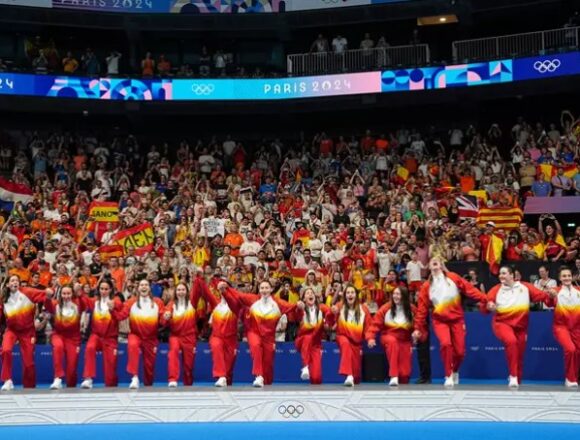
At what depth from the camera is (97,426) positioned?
14031 millimetres

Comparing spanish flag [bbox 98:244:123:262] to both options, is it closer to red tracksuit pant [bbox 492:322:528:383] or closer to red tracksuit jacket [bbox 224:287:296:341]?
red tracksuit jacket [bbox 224:287:296:341]

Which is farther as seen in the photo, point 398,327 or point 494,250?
point 494,250

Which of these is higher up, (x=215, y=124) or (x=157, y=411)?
(x=215, y=124)

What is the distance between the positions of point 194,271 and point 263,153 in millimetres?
11229

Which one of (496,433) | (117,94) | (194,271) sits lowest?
(496,433)

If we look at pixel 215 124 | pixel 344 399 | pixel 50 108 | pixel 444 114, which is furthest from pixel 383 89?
pixel 344 399

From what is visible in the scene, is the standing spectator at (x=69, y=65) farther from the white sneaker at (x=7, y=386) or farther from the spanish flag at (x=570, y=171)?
the white sneaker at (x=7, y=386)

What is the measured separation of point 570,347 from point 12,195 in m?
17.8

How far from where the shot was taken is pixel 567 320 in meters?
15.6

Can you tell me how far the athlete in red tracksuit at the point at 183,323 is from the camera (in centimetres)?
1631

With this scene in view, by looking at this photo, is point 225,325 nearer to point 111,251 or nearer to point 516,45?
point 111,251

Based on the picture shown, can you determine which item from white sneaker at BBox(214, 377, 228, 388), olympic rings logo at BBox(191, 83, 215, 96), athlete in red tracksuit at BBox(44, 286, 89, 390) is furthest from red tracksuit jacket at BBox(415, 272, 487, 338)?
olympic rings logo at BBox(191, 83, 215, 96)

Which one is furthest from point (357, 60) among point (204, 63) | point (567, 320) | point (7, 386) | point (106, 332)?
point (7, 386)

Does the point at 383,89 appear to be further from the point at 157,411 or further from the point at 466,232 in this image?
the point at 157,411
